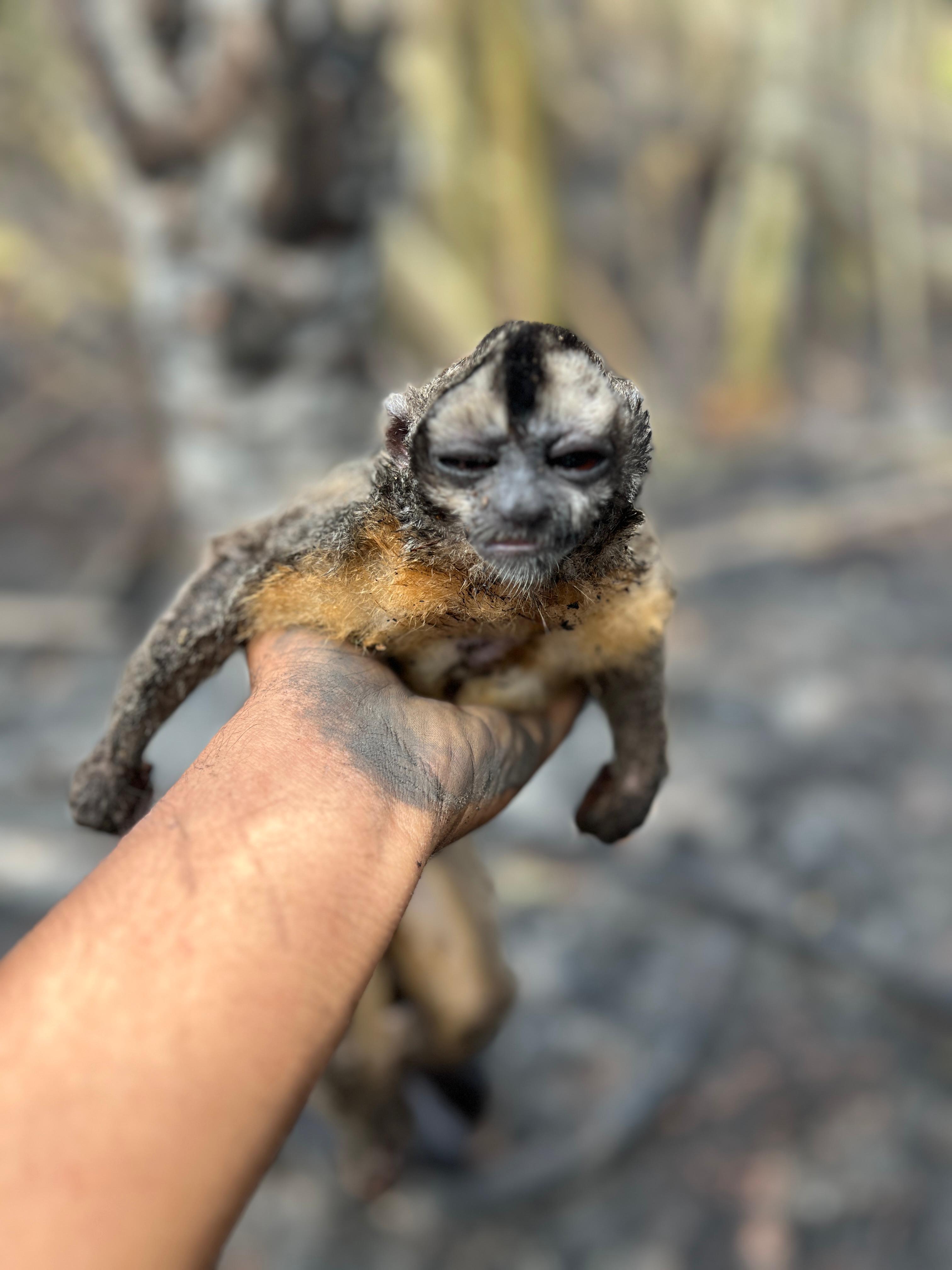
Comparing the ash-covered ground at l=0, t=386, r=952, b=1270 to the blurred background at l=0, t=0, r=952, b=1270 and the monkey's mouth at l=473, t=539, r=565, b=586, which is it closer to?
the blurred background at l=0, t=0, r=952, b=1270

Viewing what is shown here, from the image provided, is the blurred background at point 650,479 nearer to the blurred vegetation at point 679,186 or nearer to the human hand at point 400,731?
the blurred vegetation at point 679,186

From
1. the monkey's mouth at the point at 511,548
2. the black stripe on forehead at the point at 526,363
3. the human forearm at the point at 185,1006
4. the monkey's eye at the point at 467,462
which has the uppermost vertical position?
the black stripe on forehead at the point at 526,363

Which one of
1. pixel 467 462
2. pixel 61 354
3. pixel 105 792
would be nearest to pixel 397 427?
pixel 467 462

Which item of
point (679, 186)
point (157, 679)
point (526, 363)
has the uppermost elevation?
point (679, 186)

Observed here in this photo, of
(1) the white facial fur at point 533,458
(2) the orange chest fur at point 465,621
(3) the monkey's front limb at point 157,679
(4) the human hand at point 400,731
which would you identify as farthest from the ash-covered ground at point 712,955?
(3) the monkey's front limb at point 157,679

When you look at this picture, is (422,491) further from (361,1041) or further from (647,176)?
(647,176)

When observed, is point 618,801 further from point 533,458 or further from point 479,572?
point 533,458

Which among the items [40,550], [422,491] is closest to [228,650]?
[422,491]

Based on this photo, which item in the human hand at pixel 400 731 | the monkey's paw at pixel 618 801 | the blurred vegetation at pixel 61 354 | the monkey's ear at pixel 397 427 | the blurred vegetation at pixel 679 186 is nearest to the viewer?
the human hand at pixel 400 731
